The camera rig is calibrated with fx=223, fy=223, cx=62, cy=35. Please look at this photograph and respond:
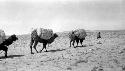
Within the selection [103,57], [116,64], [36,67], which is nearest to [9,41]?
[36,67]

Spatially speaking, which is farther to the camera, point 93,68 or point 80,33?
point 80,33

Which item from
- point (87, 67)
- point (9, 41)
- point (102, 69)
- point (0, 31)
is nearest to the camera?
point (102, 69)

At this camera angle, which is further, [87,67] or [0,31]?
[0,31]

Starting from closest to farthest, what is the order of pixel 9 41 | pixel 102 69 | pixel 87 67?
pixel 102 69 → pixel 87 67 → pixel 9 41

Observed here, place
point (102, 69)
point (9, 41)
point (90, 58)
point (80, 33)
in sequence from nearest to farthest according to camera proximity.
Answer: point (102, 69) < point (90, 58) < point (9, 41) < point (80, 33)

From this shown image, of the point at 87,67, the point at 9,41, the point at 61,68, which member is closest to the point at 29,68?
the point at 61,68

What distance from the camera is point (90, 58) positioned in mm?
17641

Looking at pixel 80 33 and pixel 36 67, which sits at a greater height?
pixel 80 33

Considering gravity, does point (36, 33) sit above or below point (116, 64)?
above

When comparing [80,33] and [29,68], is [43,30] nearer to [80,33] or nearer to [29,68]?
[80,33]

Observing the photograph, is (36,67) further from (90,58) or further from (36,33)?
(36,33)

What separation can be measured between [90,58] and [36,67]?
4.63 metres

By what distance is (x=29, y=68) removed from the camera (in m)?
15.1

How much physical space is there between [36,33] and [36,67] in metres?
8.44
